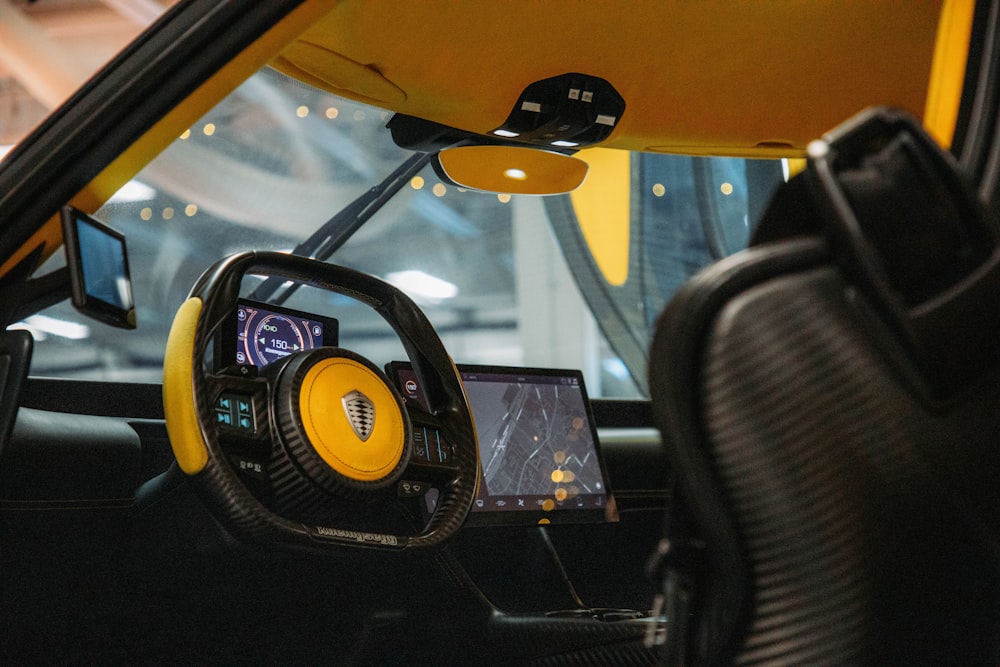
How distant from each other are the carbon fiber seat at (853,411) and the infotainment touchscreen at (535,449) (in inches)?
52.8

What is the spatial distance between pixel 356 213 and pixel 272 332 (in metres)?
0.82

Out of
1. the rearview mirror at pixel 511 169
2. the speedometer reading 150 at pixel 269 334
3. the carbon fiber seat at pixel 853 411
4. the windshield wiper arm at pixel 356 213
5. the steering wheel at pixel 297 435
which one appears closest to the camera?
the carbon fiber seat at pixel 853 411

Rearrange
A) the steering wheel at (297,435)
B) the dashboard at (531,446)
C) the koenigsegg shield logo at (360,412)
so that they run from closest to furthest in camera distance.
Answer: the steering wheel at (297,435)
the koenigsegg shield logo at (360,412)
the dashboard at (531,446)

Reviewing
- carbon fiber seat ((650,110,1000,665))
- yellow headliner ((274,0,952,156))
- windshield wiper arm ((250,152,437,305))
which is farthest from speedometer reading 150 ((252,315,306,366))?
carbon fiber seat ((650,110,1000,665))

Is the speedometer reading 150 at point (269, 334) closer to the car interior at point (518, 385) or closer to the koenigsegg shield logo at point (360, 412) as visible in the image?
the car interior at point (518, 385)

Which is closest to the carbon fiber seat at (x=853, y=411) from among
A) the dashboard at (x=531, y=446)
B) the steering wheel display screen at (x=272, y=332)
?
the steering wheel display screen at (x=272, y=332)

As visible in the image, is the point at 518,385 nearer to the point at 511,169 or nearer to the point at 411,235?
the point at 511,169

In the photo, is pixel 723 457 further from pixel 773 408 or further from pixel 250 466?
pixel 250 466

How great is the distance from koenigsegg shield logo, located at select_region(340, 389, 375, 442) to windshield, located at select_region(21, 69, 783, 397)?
0.78 feet

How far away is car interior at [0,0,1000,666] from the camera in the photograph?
50cm

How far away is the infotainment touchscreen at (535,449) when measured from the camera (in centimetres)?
188

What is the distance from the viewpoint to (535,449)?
197 centimetres

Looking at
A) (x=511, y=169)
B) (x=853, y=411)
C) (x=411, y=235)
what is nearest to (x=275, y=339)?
(x=511, y=169)

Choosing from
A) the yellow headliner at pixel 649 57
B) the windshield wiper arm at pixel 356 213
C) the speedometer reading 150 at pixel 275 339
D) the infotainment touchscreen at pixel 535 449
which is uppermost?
the yellow headliner at pixel 649 57
